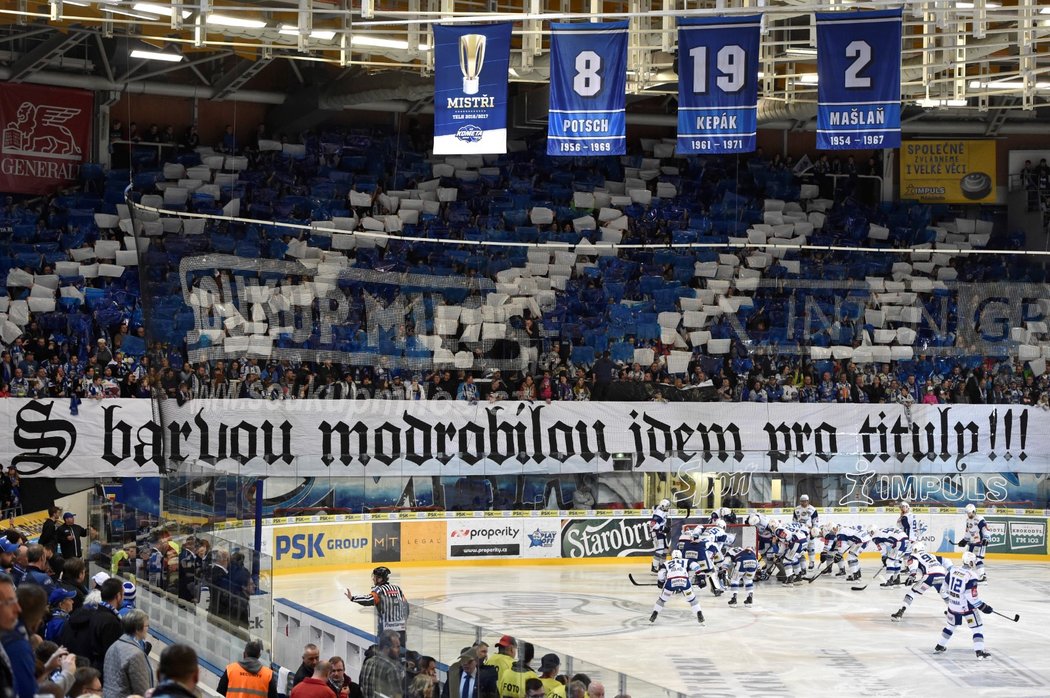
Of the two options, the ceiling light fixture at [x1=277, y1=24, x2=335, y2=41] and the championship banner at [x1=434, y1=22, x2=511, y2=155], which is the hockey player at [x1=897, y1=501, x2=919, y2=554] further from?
the ceiling light fixture at [x1=277, y1=24, x2=335, y2=41]

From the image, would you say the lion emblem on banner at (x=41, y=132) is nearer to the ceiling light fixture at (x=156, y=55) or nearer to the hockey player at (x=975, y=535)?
the ceiling light fixture at (x=156, y=55)

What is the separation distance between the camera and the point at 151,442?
948 inches

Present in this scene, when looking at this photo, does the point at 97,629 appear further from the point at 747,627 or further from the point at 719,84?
Result: the point at 747,627

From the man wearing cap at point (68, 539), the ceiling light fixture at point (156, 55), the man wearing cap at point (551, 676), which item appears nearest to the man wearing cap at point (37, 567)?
the man wearing cap at point (551, 676)

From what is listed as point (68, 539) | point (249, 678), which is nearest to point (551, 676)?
point (249, 678)

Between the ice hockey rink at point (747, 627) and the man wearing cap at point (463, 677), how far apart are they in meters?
5.44

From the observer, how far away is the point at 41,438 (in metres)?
23.3

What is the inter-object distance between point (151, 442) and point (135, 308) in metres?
4.88

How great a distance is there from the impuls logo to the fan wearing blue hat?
13.1m

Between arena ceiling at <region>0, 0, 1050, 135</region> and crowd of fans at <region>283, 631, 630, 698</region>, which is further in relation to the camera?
arena ceiling at <region>0, 0, 1050, 135</region>

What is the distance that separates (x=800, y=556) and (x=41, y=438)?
13653 mm

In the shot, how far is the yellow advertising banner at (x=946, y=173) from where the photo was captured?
4025cm

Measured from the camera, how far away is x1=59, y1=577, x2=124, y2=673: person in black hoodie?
9383 mm

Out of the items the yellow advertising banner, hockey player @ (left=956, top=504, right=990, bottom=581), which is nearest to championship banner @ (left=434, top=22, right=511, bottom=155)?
hockey player @ (left=956, top=504, right=990, bottom=581)
